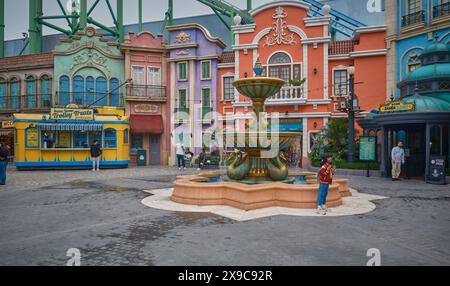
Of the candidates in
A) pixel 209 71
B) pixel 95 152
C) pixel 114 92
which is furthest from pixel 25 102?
pixel 209 71

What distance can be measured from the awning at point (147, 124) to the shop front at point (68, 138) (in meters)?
2.56

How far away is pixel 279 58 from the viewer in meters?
24.5

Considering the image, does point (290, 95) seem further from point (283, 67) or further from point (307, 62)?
point (307, 62)

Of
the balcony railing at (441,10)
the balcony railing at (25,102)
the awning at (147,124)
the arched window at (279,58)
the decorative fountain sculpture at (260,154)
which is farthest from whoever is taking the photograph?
the balcony railing at (25,102)

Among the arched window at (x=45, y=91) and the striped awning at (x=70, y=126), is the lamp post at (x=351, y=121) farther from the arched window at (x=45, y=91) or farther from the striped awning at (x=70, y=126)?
the arched window at (x=45, y=91)

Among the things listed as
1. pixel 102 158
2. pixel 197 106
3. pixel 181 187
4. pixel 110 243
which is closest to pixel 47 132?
pixel 102 158

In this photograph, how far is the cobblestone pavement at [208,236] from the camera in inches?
190

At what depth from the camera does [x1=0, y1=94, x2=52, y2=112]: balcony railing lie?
26.8 m

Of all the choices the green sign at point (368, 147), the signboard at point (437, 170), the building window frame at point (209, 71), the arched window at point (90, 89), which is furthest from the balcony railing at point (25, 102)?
the signboard at point (437, 170)

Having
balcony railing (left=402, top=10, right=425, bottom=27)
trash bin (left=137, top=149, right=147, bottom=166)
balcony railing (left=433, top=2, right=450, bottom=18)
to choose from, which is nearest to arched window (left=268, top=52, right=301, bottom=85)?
balcony railing (left=402, top=10, right=425, bottom=27)

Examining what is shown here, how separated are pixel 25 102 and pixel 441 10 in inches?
1214
